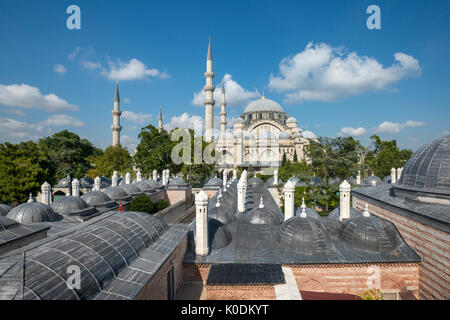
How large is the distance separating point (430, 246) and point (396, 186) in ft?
9.72

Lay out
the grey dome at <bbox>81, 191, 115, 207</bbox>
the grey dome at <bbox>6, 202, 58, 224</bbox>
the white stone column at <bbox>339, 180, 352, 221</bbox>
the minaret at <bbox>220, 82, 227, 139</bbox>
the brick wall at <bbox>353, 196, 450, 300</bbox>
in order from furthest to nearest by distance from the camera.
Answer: the minaret at <bbox>220, 82, 227, 139</bbox> → the grey dome at <bbox>81, 191, 115, 207</bbox> → the grey dome at <bbox>6, 202, 58, 224</bbox> → the white stone column at <bbox>339, 180, 352, 221</bbox> → the brick wall at <bbox>353, 196, 450, 300</bbox>

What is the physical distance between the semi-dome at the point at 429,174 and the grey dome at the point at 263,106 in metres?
57.2

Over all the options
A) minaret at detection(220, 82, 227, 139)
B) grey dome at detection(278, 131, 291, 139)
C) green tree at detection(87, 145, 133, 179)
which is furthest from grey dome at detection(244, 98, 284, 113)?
green tree at detection(87, 145, 133, 179)

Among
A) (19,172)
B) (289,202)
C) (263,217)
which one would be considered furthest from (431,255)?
(19,172)

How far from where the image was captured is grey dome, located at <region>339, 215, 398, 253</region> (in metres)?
8.48

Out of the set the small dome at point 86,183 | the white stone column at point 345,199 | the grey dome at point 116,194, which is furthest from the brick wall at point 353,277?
the small dome at point 86,183

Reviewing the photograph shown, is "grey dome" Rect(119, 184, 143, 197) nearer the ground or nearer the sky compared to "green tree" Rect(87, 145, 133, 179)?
nearer the ground

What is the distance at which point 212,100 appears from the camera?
1500 inches

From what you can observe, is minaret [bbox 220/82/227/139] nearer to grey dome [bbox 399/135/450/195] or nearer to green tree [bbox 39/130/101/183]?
green tree [bbox 39/130/101/183]

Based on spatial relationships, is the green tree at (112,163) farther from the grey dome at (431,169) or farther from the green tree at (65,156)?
the grey dome at (431,169)

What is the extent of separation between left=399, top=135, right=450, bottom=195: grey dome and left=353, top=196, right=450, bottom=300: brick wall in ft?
4.49

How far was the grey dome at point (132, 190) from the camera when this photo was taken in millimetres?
20516

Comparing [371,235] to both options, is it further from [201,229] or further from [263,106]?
[263,106]
